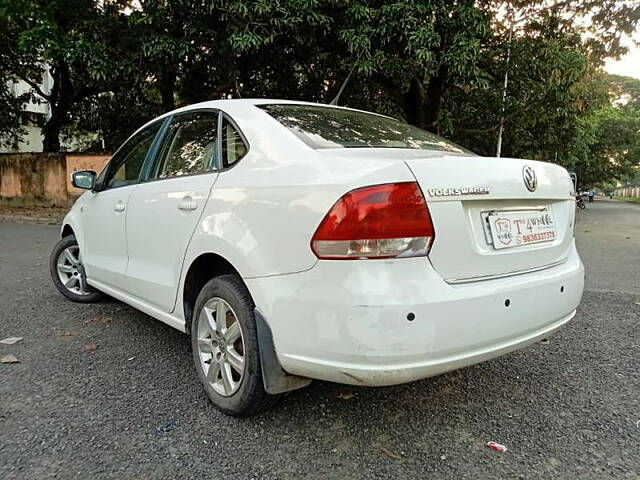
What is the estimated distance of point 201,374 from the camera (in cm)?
242

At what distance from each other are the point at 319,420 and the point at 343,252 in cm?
92

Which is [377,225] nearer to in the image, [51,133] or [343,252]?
[343,252]

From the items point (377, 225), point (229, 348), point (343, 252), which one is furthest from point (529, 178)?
point (229, 348)

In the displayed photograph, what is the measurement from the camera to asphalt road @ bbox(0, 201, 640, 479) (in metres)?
1.90

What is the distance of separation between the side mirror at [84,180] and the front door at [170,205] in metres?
0.89

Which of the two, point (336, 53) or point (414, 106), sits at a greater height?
point (336, 53)

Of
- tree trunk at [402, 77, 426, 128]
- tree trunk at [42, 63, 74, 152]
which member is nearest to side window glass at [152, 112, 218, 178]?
tree trunk at [402, 77, 426, 128]

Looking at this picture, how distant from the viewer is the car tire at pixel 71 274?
13.5ft

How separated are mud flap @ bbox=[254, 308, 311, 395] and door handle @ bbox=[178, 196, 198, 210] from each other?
27.7 inches

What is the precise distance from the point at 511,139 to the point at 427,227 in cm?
1757

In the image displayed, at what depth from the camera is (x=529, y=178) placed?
2.15m

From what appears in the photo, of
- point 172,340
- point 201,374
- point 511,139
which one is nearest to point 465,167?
point 201,374

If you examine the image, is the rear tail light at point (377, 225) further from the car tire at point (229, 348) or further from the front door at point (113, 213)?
the front door at point (113, 213)

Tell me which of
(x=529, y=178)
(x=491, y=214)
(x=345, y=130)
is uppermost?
(x=345, y=130)
